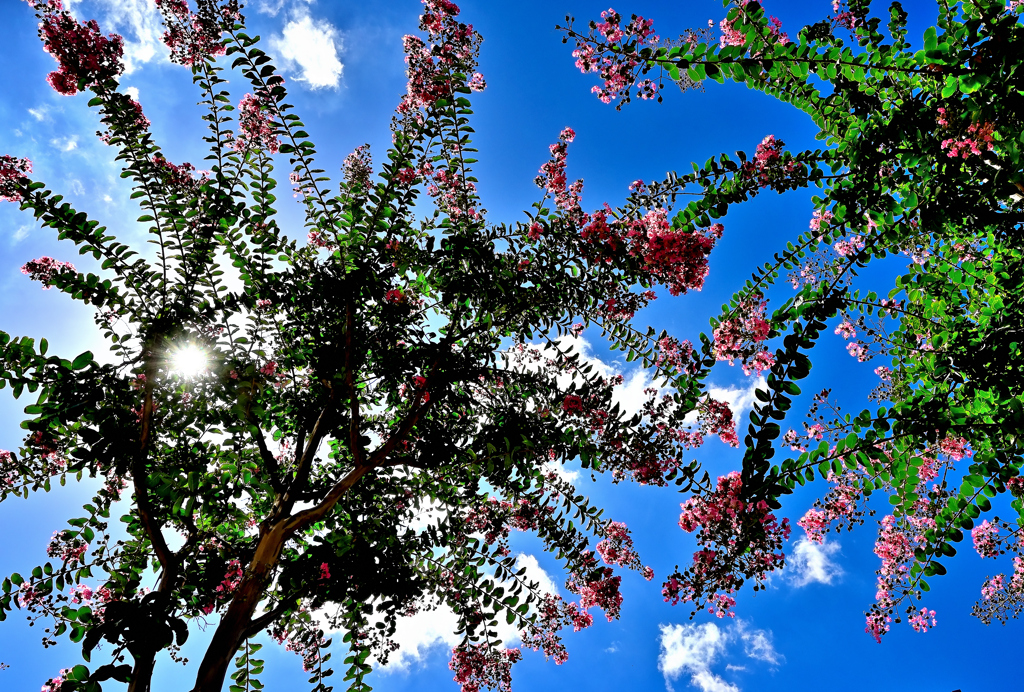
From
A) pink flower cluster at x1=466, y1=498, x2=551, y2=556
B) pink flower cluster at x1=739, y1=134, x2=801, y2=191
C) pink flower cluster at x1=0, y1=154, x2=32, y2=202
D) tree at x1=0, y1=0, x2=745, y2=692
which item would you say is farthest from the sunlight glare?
pink flower cluster at x1=739, y1=134, x2=801, y2=191

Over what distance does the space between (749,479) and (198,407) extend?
143 inches

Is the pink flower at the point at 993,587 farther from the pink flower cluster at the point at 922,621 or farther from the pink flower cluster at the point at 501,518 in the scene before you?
the pink flower cluster at the point at 501,518

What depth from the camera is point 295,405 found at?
4352 millimetres

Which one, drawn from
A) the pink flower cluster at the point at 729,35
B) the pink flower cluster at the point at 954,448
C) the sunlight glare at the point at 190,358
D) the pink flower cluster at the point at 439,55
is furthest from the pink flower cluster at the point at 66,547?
the pink flower cluster at the point at 954,448

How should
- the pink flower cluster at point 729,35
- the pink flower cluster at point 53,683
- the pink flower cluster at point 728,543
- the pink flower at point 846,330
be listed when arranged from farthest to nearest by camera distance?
the pink flower at point 846,330, the pink flower cluster at point 729,35, the pink flower cluster at point 53,683, the pink flower cluster at point 728,543

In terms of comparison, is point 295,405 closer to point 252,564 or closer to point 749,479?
point 252,564

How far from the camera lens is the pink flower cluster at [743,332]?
292 centimetres

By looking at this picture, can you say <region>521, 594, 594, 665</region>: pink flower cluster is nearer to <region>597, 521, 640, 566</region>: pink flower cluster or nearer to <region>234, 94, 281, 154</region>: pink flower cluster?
<region>597, 521, 640, 566</region>: pink flower cluster

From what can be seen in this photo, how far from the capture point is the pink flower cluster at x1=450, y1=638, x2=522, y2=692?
12.3ft

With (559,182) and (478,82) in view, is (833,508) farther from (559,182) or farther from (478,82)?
(478,82)

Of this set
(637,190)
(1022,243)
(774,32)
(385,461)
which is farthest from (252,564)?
(1022,243)

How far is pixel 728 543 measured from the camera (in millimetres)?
2389

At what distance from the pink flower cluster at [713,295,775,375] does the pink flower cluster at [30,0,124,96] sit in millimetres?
4580

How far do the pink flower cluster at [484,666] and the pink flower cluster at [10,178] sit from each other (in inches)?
185
